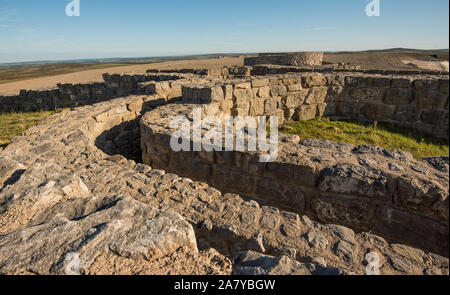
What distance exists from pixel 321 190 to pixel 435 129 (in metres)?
6.10

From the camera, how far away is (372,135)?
6.44m

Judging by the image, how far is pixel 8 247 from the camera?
71.7 inches

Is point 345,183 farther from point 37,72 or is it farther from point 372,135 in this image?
point 37,72

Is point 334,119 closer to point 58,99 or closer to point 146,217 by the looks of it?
point 146,217

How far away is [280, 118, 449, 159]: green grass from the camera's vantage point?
5.96 meters

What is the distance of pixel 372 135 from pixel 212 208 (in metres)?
5.36

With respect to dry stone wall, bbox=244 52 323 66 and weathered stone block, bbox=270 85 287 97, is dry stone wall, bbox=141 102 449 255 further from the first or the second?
dry stone wall, bbox=244 52 323 66

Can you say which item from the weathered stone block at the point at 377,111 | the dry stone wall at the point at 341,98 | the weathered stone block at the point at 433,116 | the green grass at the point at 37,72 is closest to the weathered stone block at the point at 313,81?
the dry stone wall at the point at 341,98

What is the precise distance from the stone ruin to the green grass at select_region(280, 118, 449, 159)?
2975 millimetres

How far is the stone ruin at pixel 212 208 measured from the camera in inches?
73.1

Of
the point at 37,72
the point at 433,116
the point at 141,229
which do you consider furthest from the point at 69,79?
the point at 141,229

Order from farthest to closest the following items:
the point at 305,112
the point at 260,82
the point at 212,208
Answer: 1. the point at 305,112
2. the point at 260,82
3. the point at 212,208

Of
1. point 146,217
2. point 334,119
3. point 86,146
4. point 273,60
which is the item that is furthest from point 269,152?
point 273,60

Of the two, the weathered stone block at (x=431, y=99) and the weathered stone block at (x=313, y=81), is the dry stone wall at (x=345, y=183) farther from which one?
the weathered stone block at (x=431, y=99)
